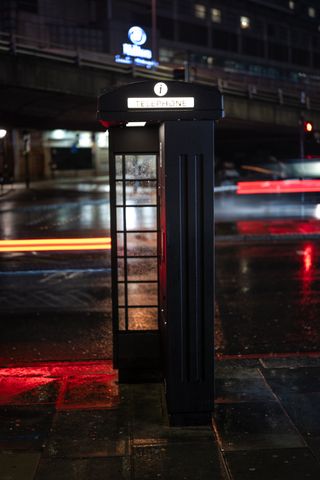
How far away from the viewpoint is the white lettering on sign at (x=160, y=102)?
4.48 metres

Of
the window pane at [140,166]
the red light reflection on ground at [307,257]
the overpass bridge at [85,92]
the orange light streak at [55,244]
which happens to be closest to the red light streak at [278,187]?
the overpass bridge at [85,92]

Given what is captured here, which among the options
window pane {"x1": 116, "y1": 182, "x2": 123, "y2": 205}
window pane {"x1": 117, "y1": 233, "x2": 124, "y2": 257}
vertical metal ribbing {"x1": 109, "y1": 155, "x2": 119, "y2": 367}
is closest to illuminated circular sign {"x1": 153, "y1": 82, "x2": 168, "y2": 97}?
vertical metal ribbing {"x1": 109, "y1": 155, "x2": 119, "y2": 367}

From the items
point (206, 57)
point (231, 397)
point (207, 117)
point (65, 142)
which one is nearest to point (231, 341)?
point (231, 397)

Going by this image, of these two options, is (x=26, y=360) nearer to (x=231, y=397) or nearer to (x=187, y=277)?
(x=231, y=397)

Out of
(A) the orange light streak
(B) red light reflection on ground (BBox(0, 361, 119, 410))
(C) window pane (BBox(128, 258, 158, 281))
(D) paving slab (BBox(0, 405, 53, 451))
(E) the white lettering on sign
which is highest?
(E) the white lettering on sign

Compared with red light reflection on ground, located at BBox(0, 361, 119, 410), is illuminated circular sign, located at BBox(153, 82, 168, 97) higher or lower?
higher

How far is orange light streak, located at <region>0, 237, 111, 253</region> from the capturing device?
16062mm

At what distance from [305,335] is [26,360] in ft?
11.3

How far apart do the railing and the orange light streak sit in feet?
57.5

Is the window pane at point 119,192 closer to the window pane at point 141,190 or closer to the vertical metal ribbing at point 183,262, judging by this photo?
the window pane at point 141,190

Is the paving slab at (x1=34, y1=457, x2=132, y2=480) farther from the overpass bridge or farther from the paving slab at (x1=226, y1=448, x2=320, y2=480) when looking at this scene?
the overpass bridge

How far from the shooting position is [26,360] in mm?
7164

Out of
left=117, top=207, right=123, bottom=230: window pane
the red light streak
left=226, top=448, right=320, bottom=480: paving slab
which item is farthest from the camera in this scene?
the red light streak

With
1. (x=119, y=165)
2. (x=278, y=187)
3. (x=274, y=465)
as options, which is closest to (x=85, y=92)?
(x=278, y=187)
